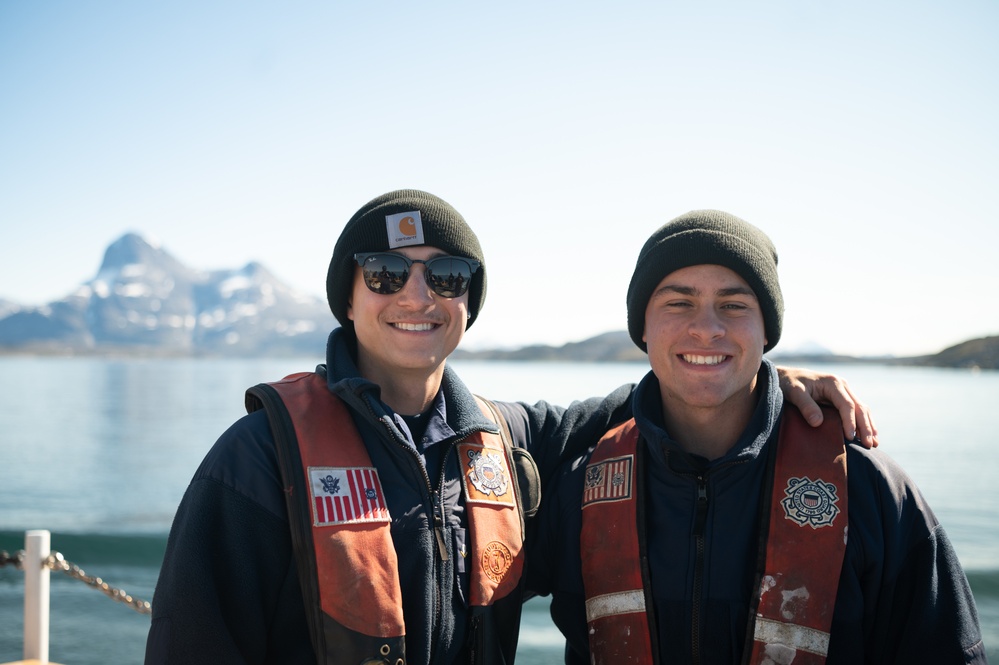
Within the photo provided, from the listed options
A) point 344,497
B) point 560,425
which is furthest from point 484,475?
point 560,425

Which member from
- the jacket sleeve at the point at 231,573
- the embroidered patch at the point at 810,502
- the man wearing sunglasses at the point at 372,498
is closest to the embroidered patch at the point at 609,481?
the man wearing sunglasses at the point at 372,498

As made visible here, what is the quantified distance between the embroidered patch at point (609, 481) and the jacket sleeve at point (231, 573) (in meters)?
1.32

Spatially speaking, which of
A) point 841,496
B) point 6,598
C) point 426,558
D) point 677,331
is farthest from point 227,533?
point 6,598

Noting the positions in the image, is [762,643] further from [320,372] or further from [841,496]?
[320,372]

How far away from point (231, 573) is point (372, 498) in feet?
1.75

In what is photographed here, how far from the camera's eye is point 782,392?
3.31 m

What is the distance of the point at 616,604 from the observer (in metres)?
3.04

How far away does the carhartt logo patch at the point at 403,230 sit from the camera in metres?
3.00

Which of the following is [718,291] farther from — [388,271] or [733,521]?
[388,271]

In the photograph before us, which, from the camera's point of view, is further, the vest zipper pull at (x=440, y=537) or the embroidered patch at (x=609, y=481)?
the embroidered patch at (x=609, y=481)

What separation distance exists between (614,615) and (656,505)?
0.47 meters

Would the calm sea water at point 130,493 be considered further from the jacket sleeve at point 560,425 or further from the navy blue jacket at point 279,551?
the navy blue jacket at point 279,551

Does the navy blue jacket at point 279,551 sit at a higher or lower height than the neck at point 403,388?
lower

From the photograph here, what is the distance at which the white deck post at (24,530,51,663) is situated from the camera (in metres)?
5.25
